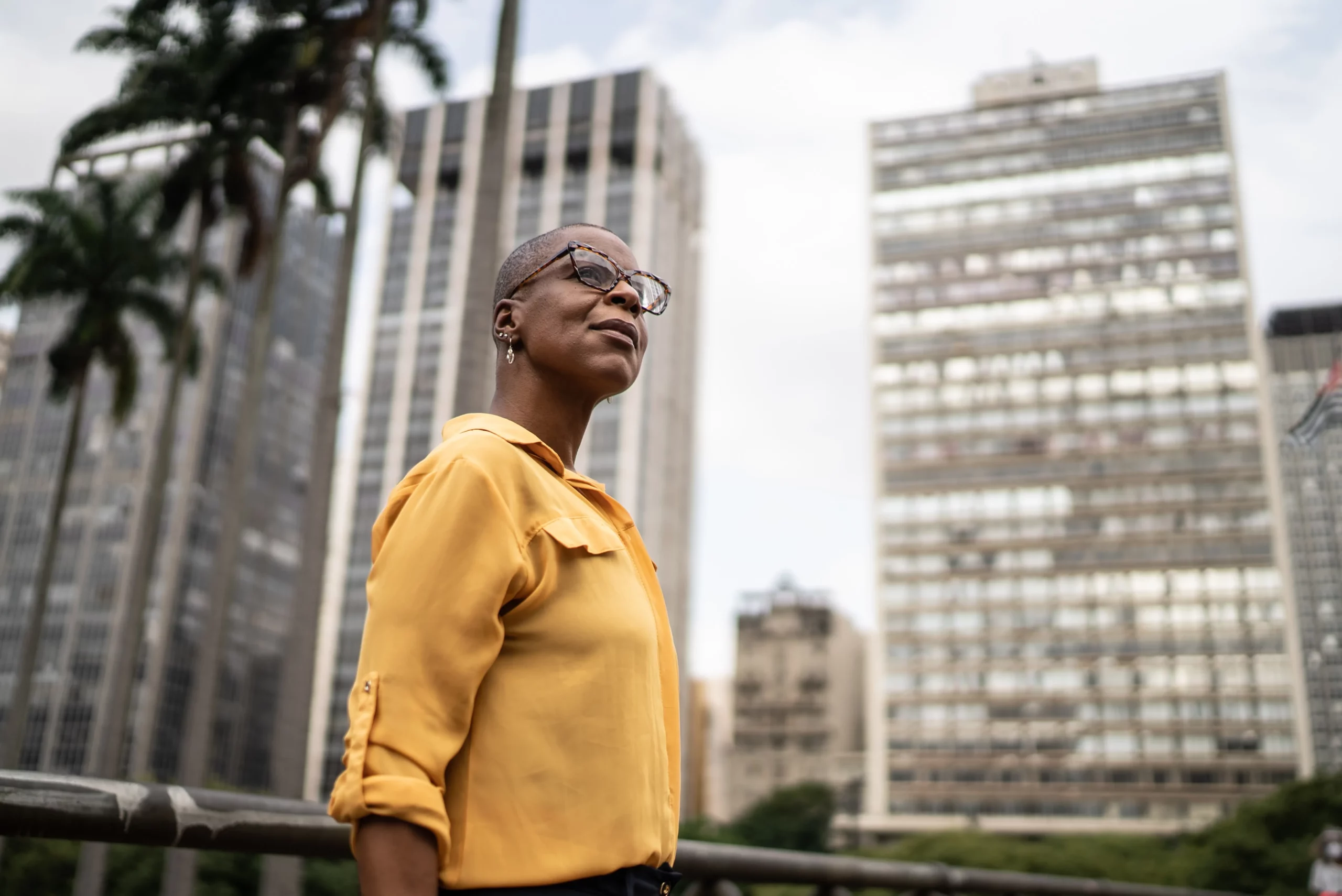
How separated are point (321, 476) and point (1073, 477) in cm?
6912

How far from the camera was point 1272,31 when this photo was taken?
26.0 ft

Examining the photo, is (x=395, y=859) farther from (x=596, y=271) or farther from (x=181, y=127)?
(x=181, y=127)

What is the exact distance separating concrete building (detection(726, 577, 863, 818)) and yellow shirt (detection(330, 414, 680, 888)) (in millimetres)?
92322

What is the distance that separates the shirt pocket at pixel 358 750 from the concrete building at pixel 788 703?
92.5 meters

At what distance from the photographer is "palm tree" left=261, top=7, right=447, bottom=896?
1292 centimetres

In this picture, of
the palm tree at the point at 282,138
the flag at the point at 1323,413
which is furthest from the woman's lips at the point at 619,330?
the palm tree at the point at 282,138

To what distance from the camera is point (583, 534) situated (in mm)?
1568

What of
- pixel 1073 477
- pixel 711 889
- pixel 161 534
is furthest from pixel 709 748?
pixel 711 889

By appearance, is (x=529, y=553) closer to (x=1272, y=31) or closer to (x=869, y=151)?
(x=1272, y=31)

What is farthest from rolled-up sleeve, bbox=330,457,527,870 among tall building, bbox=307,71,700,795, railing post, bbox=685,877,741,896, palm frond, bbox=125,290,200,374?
tall building, bbox=307,71,700,795

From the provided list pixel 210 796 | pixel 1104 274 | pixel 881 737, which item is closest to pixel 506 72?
pixel 210 796

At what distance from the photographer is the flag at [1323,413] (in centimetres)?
563

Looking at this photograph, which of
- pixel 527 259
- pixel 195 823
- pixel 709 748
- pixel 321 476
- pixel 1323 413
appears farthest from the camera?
pixel 709 748

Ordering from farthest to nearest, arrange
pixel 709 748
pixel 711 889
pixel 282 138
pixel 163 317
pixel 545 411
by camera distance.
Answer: pixel 709 748 → pixel 163 317 → pixel 282 138 → pixel 711 889 → pixel 545 411
